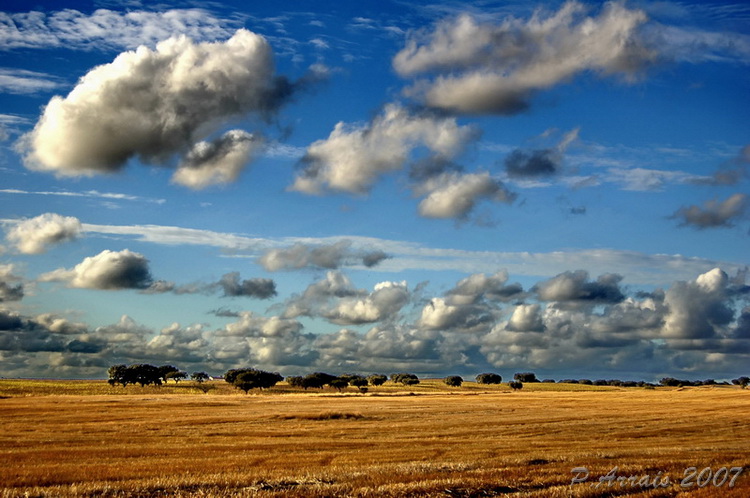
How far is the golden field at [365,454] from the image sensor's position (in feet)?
68.2

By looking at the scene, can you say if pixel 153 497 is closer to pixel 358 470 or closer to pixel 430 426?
pixel 358 470

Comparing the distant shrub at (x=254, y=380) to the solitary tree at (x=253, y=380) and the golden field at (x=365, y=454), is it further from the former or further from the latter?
the golden field at (x=365, y=454)

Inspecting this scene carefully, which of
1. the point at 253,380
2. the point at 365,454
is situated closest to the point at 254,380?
the point at 253,380

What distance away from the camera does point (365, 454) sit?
34.3 meters

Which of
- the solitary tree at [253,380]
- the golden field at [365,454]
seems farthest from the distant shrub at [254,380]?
the golden field at [365,454]

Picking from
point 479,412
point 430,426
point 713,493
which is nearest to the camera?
point 713,493

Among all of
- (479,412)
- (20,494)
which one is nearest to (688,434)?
(479,412)

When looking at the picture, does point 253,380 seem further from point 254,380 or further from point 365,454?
point 365,454

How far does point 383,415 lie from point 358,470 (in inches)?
1809

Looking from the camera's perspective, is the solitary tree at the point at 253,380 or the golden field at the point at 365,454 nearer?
the golden field at the point at 365,454

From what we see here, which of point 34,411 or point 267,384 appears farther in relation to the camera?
point 267,384

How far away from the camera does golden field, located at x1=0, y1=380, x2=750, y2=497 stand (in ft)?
68.2

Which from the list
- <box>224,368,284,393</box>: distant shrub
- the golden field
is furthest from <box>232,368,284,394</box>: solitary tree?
the golden field

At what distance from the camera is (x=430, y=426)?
56.4 m
